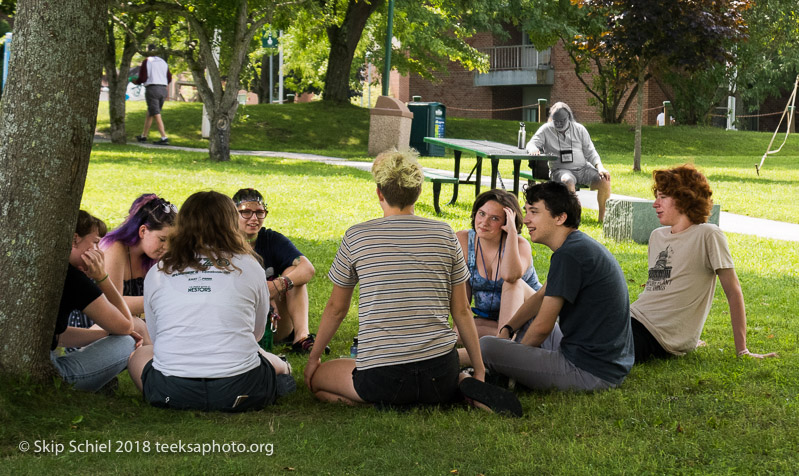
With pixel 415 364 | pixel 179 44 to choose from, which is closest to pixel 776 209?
pixel 415 364

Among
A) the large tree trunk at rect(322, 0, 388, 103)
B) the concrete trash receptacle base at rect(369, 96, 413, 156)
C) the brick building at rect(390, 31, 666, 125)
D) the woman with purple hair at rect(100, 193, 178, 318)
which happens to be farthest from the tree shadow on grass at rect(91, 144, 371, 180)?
the brick building at rect(390, 31, 666, 125)

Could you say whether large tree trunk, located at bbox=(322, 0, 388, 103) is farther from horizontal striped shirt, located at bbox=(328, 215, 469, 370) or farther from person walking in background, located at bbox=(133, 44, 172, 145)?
horizontal striped shirt, located at bbox=(328, 215, 469, 370)

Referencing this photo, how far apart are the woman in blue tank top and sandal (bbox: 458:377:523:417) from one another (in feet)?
3.64

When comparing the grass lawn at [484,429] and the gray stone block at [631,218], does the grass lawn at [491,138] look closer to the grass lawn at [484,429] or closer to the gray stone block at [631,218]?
the gray stone block at [631,218]

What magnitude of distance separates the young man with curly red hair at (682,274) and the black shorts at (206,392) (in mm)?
2498

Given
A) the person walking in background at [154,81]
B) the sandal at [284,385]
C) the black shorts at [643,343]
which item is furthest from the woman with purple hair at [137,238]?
the person walking in background at [154,81]

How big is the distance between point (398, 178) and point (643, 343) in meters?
2.17

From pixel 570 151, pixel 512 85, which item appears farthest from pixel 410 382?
pixel 512 85

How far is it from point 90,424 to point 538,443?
208cm

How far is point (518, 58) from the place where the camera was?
4266 centimetres

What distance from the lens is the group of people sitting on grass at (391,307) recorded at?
4406 mm

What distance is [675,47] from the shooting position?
1911cm

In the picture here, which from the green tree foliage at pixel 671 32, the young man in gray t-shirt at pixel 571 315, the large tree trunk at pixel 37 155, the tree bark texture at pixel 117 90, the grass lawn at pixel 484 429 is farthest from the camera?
the tree bark texture at pixel 117 90

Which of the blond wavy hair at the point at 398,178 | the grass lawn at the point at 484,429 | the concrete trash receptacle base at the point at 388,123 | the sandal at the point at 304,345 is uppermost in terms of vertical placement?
the concrete trash receptacle base at the point at 388,123
